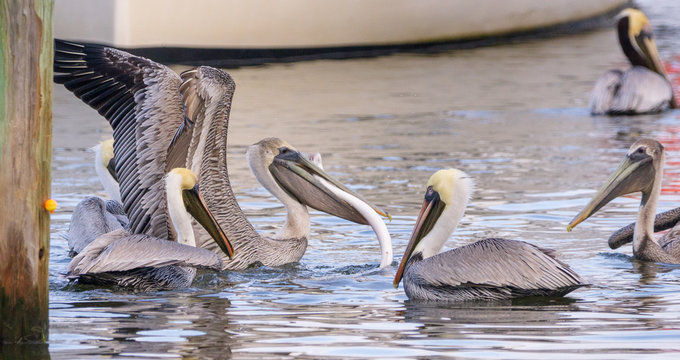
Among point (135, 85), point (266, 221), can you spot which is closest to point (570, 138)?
point (266, 221)

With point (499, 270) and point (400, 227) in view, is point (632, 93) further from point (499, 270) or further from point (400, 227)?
point (499, 270)

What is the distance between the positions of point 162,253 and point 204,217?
52 cm

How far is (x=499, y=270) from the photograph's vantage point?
17.1ft

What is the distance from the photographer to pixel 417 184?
8.62 metres

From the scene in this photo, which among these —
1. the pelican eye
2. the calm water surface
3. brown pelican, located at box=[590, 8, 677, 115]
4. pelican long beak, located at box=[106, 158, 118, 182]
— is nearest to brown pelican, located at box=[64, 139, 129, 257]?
pelican long beak, located at box=[106, 158, 118, 182]

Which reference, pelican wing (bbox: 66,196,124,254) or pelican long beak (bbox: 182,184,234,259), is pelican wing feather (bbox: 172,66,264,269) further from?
pelican wing (bbox: 66,196,124,254)

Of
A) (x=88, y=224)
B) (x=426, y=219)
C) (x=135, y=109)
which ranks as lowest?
(x=88, y=224)

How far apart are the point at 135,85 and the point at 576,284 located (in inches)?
95.2

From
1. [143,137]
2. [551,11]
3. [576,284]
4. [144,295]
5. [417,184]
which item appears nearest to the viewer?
[576,284]

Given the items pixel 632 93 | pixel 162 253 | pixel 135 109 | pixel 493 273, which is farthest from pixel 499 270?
pixel 632 93

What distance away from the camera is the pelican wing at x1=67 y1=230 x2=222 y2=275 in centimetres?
540

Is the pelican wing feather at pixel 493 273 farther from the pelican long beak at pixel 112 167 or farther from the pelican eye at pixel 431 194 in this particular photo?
the pelican long beak at pixel 112 167

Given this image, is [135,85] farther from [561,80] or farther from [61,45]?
[561,80]

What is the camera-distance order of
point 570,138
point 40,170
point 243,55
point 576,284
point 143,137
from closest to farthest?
point 40,170
point 576,284
point 143,137
point 570,138
point 243,55
